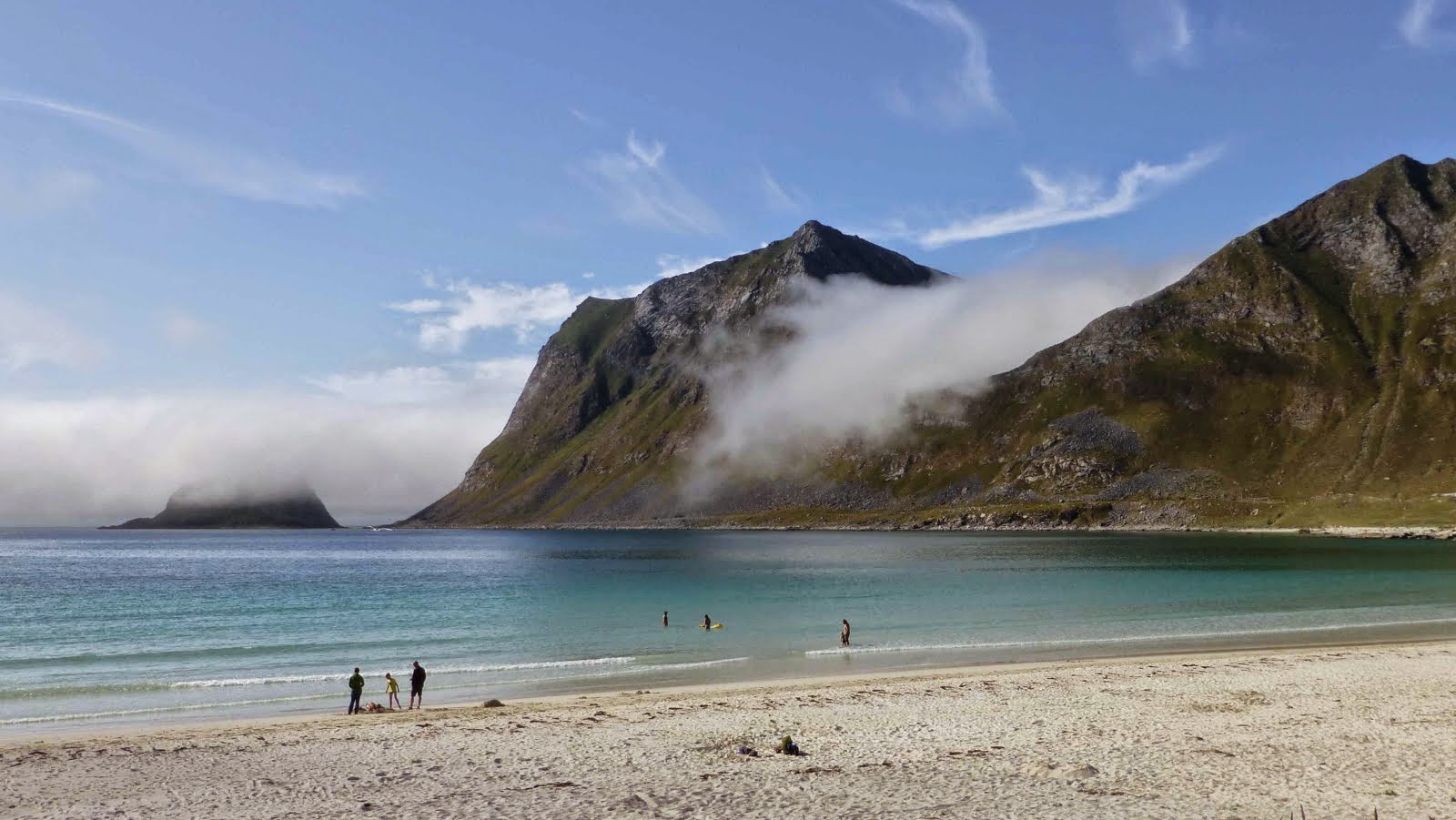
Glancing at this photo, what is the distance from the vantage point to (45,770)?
76.8 ft

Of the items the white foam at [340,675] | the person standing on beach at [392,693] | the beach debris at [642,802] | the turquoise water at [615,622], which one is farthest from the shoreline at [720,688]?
the beach debris at [642,802]

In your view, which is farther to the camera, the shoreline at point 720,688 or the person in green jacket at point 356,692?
the person in green jacket at point 356,692

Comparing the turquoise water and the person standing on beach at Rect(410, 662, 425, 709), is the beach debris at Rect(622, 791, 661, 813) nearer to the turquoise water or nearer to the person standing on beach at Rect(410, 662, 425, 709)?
the person standing on beach at Rect(410, 662, 425, 709)

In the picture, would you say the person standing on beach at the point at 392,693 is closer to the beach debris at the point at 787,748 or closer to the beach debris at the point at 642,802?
the beach debris at the point at 787,748

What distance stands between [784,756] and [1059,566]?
98595 mm

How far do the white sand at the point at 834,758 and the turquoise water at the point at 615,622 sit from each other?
840cm

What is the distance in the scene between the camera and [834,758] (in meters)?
23.8

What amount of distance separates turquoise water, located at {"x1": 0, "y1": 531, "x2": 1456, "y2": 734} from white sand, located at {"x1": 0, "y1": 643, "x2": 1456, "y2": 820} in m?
8.40

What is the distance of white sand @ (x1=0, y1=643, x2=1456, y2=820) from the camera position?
19.5m

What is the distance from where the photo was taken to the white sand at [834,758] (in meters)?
19.5

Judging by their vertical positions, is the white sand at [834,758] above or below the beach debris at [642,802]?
below

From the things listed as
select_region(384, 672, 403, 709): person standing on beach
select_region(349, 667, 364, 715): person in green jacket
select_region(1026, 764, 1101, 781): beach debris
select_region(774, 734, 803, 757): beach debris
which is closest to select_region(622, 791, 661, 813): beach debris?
select_region(774, 734, 803, 757): beach debris

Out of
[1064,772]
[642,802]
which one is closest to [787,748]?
[642,802]

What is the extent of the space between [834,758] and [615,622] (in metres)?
41.8
